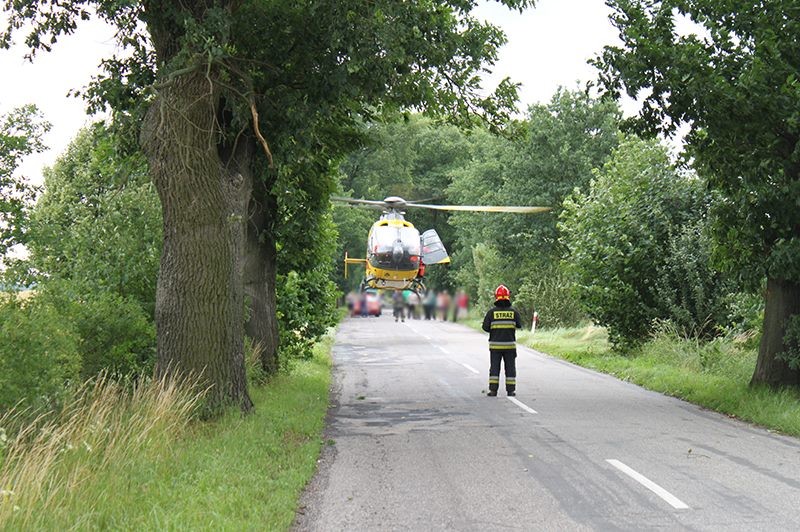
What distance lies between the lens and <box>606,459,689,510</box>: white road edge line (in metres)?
7.38

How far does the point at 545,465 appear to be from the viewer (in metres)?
9.20

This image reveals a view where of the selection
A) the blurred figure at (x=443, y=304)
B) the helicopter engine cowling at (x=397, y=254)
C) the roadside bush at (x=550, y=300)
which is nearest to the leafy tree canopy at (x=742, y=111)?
the blurred figure at (x=443, y=304)

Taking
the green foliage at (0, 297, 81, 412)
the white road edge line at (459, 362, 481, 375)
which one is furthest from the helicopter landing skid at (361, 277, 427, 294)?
the green foliage at (0, 297, 81, 412)

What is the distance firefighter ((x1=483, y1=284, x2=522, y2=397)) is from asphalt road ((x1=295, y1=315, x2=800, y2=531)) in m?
0.38

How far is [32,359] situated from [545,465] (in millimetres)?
5293

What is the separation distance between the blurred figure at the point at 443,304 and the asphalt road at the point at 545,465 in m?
5.79

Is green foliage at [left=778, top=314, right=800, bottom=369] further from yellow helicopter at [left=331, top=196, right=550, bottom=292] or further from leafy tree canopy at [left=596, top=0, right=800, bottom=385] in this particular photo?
yellow helicopter at [left=331, top=196, right=550, bottom=292]

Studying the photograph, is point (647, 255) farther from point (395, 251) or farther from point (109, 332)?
point (109, 332)

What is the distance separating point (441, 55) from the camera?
43.6 ft

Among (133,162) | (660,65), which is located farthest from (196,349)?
(660,65)

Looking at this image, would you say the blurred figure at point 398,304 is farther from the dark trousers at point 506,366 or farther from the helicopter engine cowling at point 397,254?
the dark trousers at point 506,366

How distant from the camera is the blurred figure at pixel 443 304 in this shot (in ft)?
75.3

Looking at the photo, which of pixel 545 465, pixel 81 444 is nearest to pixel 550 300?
pixel 545 465

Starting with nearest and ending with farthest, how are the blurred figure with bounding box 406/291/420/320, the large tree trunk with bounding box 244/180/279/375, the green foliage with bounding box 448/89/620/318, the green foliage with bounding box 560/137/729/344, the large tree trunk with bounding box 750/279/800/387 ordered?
the large tree trunk with bounding box 750/279/800/387 < the large tree trunk with bounding box 244/180/279/375 < the green foliage with bounding box 560/137/729/344 < the blurred figure with bounding box 406/291/420/320 < the green foliage with bounding box 448/89/620/318
